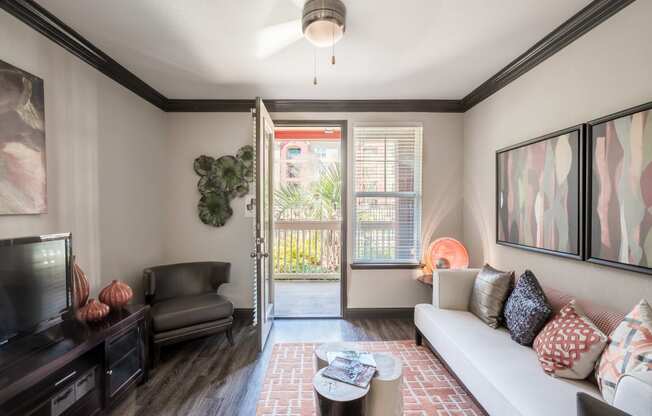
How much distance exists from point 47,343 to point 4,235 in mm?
641

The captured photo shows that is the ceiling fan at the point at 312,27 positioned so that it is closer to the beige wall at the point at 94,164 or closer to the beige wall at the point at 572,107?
the beige wall at the point at 94,164

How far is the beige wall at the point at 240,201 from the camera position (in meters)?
3.34

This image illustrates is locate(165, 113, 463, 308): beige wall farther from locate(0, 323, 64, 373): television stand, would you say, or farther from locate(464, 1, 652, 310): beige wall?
locate(0, 323, 64, 373): television stand

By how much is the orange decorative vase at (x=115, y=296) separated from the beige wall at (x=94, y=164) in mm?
351

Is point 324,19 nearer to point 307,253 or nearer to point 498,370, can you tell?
point 498,370

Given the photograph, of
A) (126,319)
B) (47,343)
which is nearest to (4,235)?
(47,343)

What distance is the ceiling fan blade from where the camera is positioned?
6.34 feet

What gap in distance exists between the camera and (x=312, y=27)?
174 centimetres

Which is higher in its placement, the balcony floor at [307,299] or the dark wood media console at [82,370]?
the dark wood media console at [82,370]

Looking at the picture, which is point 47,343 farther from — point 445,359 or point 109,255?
point 445,359

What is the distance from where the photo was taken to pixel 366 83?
2.86m

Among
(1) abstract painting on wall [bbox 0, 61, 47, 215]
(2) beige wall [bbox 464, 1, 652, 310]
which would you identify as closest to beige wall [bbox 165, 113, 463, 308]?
(2) beige wall [bbox 464, 1, 652, 310]

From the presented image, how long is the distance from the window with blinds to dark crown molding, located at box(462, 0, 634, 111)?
2.99 feet

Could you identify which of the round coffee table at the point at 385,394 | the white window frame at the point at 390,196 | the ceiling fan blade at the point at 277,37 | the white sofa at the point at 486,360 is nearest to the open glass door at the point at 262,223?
the ceiling fan blade at the point at 277,37
